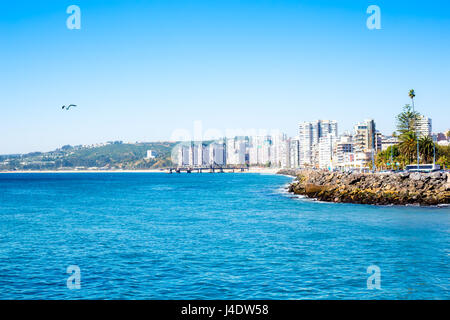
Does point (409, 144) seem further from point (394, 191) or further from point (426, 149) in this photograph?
point (394, 191)

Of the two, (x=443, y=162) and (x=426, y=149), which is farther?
(x=443, y=162)

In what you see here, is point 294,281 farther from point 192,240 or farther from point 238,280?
point 192,240

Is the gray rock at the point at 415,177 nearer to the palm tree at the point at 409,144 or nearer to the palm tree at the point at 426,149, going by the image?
the palm tree at the point at 409,144

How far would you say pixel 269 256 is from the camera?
2308cm

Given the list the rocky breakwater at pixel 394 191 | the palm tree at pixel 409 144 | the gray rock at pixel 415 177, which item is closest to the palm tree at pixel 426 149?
the palm tree at pixel 409 144

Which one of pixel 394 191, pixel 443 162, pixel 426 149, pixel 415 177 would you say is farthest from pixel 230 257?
pixel 443 162

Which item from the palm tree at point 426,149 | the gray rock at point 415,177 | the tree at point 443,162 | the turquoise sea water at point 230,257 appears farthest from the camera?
the tree at point 443,162

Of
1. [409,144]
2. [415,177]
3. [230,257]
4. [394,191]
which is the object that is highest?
[409,144]

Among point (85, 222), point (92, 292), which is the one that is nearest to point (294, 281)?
point (92, 292)

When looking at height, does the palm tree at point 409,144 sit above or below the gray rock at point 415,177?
above

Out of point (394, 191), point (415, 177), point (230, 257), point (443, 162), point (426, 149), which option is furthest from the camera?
point (443, 162)

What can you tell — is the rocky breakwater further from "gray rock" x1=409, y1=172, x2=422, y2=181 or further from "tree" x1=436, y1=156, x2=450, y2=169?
"tree" x1=436, y1=156, x2=450, y2=169

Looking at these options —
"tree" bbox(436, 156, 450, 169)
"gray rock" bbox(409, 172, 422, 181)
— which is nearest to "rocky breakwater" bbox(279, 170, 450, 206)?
"gray rock" bbox(409, 172, 422, 181)

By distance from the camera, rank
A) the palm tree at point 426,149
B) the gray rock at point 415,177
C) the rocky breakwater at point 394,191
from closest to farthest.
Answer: the rocky breakwater at point 394,191 < the gray rock at point 415,177 < the palm tree at point 426,149
